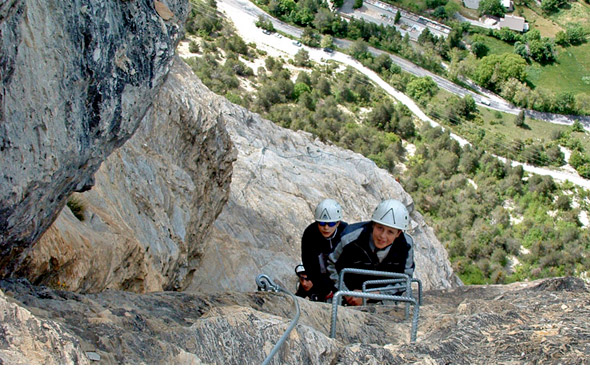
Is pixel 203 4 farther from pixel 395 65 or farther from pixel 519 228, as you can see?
pixel 519 228

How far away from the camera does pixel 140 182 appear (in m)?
10.6

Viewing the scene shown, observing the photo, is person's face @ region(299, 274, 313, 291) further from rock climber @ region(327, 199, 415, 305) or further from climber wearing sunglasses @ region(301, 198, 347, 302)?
rock climber @ region(327, 199, 415, 305)

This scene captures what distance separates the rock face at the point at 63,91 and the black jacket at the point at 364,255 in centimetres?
360

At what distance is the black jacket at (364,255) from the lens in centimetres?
856

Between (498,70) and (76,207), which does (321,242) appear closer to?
(76,207)

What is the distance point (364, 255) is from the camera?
28.1ft

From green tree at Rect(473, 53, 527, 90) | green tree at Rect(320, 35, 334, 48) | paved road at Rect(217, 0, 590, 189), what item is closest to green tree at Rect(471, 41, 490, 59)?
green tree at Rect(473, 53, 527, 90)

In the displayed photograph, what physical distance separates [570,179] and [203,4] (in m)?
43.9

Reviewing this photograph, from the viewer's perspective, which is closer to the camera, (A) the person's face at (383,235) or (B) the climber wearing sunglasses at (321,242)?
(A) the person's face at (383,235)

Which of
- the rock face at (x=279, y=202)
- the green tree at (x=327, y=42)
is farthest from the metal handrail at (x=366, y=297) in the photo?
the green tree at (x=327, y=42)

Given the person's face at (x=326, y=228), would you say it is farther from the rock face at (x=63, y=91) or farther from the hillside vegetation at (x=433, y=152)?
the hillside vegetation at (x=433, y=152)

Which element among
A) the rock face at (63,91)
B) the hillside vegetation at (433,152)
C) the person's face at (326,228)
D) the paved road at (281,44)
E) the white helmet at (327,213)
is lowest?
the hillside vegetation at (433,152)

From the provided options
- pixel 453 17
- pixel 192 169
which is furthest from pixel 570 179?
pixel 192 169

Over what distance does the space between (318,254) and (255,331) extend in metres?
3.73
